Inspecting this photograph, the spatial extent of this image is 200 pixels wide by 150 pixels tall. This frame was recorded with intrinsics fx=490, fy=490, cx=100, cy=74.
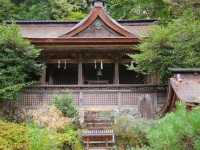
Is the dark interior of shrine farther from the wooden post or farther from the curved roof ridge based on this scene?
the curved roof ridge

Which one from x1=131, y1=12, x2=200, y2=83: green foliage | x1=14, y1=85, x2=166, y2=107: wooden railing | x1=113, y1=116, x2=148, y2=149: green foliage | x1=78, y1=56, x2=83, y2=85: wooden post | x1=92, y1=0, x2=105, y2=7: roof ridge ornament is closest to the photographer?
x1=113, y1=116, x2=148, y2=149: green foliage

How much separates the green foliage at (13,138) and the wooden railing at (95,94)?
22.0 feet

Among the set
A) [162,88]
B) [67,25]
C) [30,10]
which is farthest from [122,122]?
[30,10]

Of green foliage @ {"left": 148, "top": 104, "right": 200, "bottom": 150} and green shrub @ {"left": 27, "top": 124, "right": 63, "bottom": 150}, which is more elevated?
green foliage @ {"left": 148, "top": 104, "right": 200, "bottom": 150}

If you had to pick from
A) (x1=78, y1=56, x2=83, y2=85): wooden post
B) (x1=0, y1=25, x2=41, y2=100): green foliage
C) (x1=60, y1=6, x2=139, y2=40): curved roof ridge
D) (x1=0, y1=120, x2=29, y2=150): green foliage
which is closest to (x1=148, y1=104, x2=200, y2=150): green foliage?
(x1=0, y1=120, x2=29, y2=150): green foliage

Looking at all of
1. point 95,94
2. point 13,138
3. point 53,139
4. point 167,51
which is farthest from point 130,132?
point 95,94

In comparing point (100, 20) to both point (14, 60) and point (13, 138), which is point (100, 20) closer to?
point (14, 60)

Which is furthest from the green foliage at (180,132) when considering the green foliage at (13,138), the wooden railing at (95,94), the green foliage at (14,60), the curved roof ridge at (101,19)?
the curved roof ridge at (101,19)

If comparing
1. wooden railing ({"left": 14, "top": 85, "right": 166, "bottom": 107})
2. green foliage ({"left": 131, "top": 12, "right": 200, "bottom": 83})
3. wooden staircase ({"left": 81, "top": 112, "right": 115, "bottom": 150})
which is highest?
green foliage ({"left": 131, "top": 12, "right": 200, "bottom": 83})

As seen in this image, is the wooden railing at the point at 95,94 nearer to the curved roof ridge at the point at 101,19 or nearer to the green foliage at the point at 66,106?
the green foliage at the point at 66,106

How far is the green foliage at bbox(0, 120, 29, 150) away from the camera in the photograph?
1103cm

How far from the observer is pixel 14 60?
18.5 m

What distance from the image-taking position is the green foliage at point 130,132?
1366 cm

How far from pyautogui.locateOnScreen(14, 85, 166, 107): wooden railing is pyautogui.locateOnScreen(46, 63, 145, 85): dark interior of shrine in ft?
17.0
